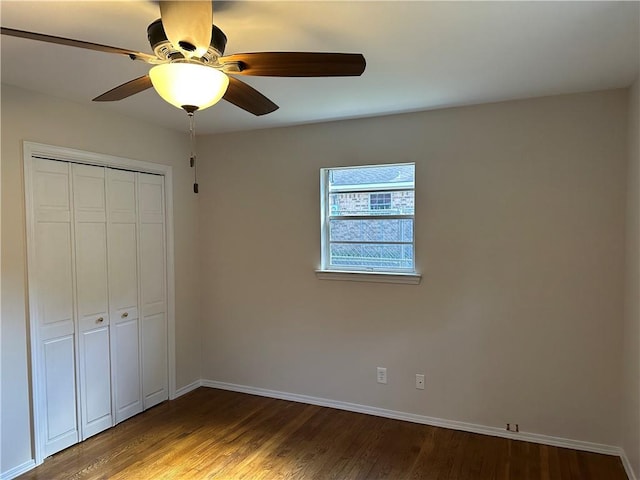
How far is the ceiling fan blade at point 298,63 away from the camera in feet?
4.88

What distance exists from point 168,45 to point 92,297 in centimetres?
221

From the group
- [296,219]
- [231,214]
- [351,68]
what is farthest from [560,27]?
[231,214]

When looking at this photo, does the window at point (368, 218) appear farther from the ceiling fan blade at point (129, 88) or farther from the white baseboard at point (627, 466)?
the ceiling fan blade at point (129, 88)

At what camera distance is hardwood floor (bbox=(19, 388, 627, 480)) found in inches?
104

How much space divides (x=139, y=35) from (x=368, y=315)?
96.7 inches

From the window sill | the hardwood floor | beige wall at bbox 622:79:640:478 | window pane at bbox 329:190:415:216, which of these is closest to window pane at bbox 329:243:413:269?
the window sill

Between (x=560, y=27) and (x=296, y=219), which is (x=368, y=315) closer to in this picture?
(x=296, y=219)

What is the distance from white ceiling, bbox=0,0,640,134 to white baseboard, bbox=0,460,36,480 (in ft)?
7.59

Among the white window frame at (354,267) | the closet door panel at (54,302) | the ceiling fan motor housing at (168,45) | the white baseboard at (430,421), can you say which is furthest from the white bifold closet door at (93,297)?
the ceiling fan motor housing at (168,45)

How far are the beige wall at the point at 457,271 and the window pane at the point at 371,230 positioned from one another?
0.46ft

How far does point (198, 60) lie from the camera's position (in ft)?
5.30

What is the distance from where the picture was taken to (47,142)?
2779mm

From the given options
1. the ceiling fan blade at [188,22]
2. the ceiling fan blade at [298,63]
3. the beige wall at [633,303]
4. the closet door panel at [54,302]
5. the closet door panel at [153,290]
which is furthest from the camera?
the closet door panel at [153,290]

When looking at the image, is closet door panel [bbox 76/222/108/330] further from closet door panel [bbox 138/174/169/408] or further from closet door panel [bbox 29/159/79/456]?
closet door panel [bbox 138/174/169/408]
